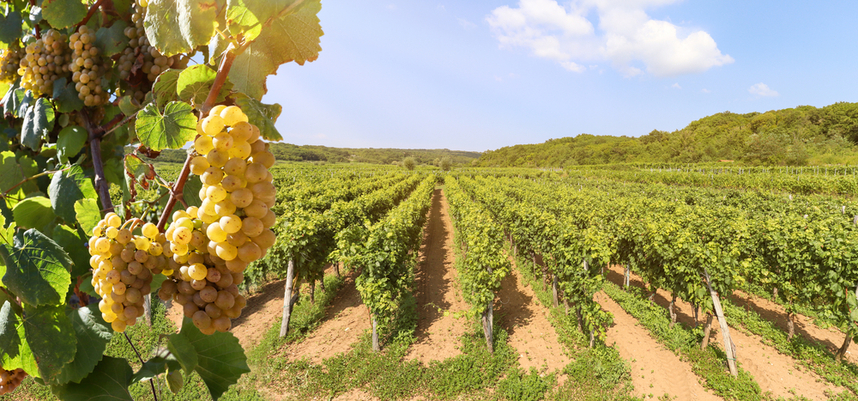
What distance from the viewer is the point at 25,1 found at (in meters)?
1.21

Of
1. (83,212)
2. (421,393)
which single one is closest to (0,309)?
(83,212)

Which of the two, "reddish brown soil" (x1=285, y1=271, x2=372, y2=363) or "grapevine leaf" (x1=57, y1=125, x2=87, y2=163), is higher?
"grapevine leaf" (x1=57, y1=125, x2=87, y2=163)

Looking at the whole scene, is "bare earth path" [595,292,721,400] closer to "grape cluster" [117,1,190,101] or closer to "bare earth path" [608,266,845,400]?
"bare earth path" [608,266,845,400]

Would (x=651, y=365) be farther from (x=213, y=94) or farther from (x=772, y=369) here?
(x=213, y=94)

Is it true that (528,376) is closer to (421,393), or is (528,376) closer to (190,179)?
(421,393)

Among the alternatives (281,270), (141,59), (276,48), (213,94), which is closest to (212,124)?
(213,94)

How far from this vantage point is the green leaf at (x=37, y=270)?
0.69 m

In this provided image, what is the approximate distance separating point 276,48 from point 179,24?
16cm

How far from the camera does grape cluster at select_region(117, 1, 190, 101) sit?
909 mm

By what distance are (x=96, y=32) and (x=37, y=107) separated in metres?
0.30

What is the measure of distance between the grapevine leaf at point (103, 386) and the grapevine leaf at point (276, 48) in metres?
0.84

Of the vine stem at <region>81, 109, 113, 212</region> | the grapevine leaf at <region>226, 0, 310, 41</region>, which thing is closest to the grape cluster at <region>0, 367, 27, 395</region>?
the vine stem at <region>81, 109, 113, 212</region>

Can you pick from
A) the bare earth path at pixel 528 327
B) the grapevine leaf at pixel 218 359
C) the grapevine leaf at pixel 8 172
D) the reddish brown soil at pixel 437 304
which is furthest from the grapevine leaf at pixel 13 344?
the bare earth path at pixel 528 327

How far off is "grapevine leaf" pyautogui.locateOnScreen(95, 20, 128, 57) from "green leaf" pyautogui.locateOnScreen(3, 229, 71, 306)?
568mm
